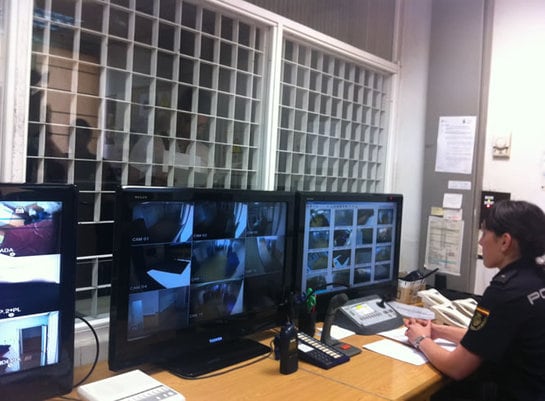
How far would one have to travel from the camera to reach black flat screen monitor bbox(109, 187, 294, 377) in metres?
1.40

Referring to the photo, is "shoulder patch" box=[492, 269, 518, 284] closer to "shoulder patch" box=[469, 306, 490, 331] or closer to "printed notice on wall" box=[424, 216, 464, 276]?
"shoulder patch" box=[469, 306, 490, 331]

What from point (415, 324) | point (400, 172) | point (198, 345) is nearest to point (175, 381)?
point (198, 345)

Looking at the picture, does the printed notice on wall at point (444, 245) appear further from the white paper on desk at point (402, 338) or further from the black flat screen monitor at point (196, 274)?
the black flat screen monitor at point (196, 274)

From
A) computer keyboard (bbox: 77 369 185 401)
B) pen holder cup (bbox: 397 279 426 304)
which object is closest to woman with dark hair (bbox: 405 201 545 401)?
pen holder cup (bbox: 397 279 426 304)

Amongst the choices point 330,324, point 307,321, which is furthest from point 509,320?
point 307,321

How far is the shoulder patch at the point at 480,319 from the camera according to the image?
5.39 ft

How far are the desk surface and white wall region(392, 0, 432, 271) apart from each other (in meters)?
1.49

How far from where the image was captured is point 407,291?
2.58 m

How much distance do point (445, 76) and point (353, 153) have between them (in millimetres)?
738

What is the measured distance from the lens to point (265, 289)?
186 centimetres

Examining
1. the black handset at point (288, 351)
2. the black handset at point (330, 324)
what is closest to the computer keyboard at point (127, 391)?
the black handset at point (288, 351)

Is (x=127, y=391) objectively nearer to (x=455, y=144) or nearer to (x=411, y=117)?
(x=455, y=144)

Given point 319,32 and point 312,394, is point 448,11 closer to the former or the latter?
point 319,32

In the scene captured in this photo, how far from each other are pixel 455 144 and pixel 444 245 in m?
0.61
